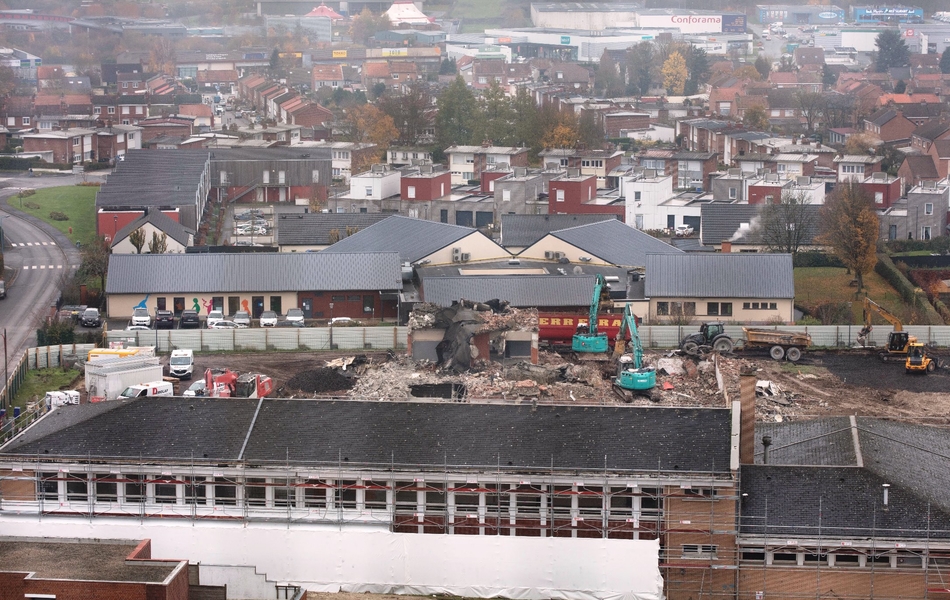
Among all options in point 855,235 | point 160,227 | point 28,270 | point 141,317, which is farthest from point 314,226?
point 855,235

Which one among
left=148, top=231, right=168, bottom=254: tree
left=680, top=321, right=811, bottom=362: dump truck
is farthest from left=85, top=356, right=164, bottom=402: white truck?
left=148, top=231, right=168, bottom=254: tree

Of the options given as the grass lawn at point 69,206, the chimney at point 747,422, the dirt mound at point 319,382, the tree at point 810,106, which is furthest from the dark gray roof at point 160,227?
the tree at point 810,106

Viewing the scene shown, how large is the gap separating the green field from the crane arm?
3.03ft

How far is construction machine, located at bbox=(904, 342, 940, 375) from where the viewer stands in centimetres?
3522

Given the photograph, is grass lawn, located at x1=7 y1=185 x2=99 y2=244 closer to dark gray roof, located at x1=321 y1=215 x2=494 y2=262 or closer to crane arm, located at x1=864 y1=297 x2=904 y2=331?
dark gray roof, located at x1=321 y1=215 x2=494 y2=262

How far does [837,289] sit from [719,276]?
227 inches

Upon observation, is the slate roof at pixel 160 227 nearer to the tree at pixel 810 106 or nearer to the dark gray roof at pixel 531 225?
the dark gray roof at pixel 531 225

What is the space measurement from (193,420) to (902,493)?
10702 mm

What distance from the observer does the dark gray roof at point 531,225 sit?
46719mm

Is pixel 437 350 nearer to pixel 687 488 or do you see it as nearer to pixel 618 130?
pixel 687 488

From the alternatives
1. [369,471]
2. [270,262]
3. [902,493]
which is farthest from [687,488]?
[270,262]

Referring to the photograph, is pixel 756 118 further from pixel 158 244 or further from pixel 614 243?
pixel 158 244

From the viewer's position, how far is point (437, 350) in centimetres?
3438

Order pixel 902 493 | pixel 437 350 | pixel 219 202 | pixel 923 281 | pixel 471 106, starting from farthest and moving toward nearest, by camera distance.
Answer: pixel 471 106
pixel 219 202
pixel 923 281
pixel 437 350
pixel 902 493
